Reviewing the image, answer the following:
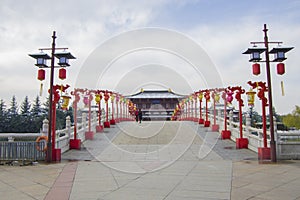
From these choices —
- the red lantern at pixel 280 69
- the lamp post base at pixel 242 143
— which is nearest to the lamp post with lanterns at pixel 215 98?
the lamp post base at pixel 242 143

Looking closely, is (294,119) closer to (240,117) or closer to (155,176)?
(240,117)

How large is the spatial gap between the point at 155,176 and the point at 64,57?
16.7 ft

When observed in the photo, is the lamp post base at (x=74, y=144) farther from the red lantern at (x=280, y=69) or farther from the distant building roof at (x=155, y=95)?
the distant building roof at (x=155, y=95)

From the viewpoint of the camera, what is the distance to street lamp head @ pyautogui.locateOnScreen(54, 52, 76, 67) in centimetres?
897

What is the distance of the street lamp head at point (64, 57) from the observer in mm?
8970

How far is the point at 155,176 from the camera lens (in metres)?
6.45

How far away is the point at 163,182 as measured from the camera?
584 cm

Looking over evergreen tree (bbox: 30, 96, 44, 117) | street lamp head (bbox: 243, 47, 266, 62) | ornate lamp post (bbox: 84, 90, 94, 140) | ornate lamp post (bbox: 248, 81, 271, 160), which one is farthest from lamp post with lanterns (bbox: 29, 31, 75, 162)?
evergreen tree (bbox: 30, 96, 44, 117)

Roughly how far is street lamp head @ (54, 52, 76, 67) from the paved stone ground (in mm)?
3184

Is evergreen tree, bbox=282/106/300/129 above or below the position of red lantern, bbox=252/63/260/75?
below

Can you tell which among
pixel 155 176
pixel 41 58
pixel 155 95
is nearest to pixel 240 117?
pixel 155 176

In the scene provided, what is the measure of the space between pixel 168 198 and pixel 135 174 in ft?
6.96

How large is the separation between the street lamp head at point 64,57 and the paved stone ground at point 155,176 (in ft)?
10.4

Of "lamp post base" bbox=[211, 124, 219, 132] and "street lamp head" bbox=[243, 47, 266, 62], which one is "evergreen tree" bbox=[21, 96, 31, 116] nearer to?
"lamp post base" bbox=[211, 124, 219, 132]
